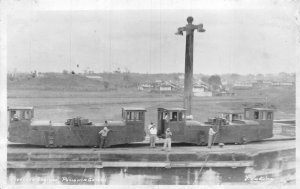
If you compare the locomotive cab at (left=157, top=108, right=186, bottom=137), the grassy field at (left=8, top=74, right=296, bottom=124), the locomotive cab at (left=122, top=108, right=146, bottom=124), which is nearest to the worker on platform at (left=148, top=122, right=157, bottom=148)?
the locomotive cab at (left=122, top=108, right=146, bottom=124)

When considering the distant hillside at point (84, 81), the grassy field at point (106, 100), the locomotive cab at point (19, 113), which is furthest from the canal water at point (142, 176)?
the grassy field at point (106, 100)

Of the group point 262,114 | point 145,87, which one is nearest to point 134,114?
point 262,114

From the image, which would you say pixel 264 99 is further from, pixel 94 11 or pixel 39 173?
pixel 39 173

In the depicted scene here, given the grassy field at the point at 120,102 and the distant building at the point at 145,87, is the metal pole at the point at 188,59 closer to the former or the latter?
the grassy field at the point at 120,102

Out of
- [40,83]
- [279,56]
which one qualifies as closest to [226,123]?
[279,56]

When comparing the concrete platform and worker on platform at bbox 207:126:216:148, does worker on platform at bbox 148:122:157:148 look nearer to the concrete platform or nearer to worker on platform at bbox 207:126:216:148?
the concrete platform
